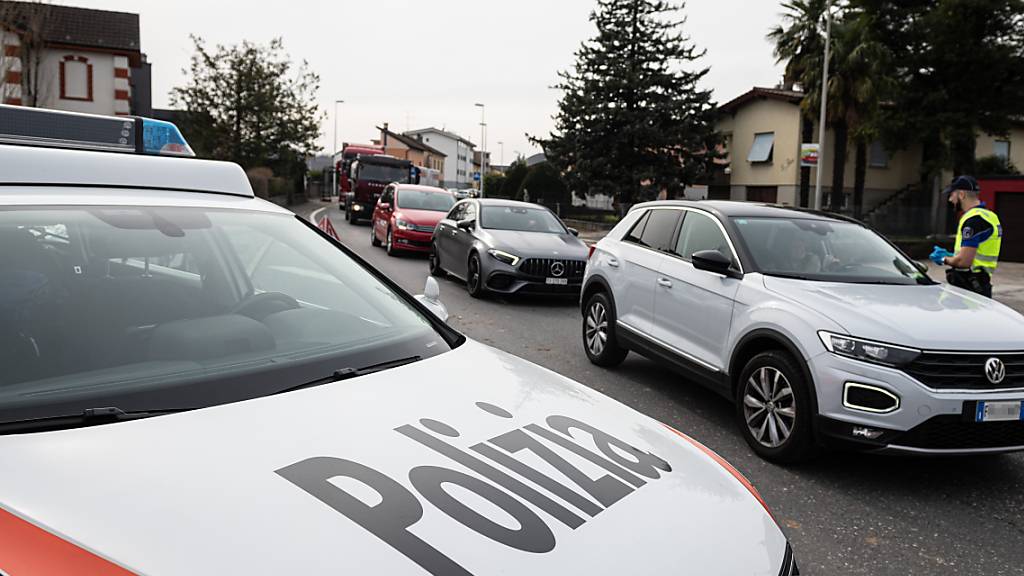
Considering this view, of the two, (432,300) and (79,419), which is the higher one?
(432,300)

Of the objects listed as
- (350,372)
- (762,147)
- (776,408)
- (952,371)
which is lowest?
(776,408)

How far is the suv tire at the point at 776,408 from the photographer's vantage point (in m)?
4.23

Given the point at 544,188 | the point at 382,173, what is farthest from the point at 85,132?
the point at 544,188

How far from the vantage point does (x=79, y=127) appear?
400 centimetres

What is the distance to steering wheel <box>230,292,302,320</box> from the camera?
250 centimetres

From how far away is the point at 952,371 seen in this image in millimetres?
3896

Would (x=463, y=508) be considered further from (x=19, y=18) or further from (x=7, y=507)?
(x=19, y=18)

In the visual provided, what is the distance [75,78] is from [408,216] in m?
25.8

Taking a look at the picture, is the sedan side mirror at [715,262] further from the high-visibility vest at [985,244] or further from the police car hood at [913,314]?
the high-visibility vest at [985,244]

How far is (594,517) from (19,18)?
3606cm

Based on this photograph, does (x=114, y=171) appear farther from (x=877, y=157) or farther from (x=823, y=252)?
(x=877, y=157)

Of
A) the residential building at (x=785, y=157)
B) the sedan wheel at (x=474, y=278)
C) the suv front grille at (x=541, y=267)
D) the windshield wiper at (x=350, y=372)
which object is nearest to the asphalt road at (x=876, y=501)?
the windshield wiper at (x=350, y=372)

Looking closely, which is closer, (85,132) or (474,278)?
(85,132)

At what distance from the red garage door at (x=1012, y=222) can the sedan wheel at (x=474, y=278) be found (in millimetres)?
19605
